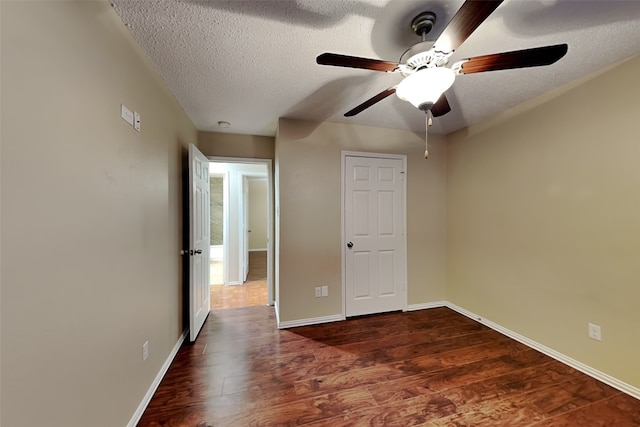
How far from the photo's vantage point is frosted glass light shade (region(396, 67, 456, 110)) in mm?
1231

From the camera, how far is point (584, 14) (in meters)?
1.33

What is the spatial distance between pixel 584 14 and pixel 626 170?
1.15m

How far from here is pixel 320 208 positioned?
9.40 ft

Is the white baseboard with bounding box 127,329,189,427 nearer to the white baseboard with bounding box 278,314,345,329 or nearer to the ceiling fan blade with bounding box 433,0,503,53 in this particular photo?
the white baseboard with bounding box 278,314,345,329

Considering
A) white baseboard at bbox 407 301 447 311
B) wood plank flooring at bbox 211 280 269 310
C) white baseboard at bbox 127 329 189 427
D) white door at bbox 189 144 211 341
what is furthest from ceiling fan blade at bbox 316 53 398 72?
wood plank flooring at bbox 211 280 269 310

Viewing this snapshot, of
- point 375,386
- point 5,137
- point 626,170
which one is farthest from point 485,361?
point 5,137

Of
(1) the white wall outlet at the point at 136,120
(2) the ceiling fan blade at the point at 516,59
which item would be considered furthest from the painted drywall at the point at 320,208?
(2) the ceiling fan blade at the point at 516,59

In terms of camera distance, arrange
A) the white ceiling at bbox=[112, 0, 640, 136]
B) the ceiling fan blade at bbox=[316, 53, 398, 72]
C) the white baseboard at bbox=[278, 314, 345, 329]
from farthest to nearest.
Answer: the white baseboard at bbox=[278, 314, 345, 329], the white ceiling at bbox=[112, 0, 640, 136], the ceiling fan blade at bbox=[316, 53, 398, 72]

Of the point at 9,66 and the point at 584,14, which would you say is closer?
the point at 9,66

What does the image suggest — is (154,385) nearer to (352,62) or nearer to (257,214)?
(352,62)

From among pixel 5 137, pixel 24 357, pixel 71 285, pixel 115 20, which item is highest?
pixel 115 20

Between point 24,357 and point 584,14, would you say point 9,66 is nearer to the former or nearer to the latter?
point 24,357

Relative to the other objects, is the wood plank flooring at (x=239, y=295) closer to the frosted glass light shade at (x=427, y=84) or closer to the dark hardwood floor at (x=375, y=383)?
the dark hardwood floor at (x=375, y=383)

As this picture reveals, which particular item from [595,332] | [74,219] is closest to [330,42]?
[74,219]
